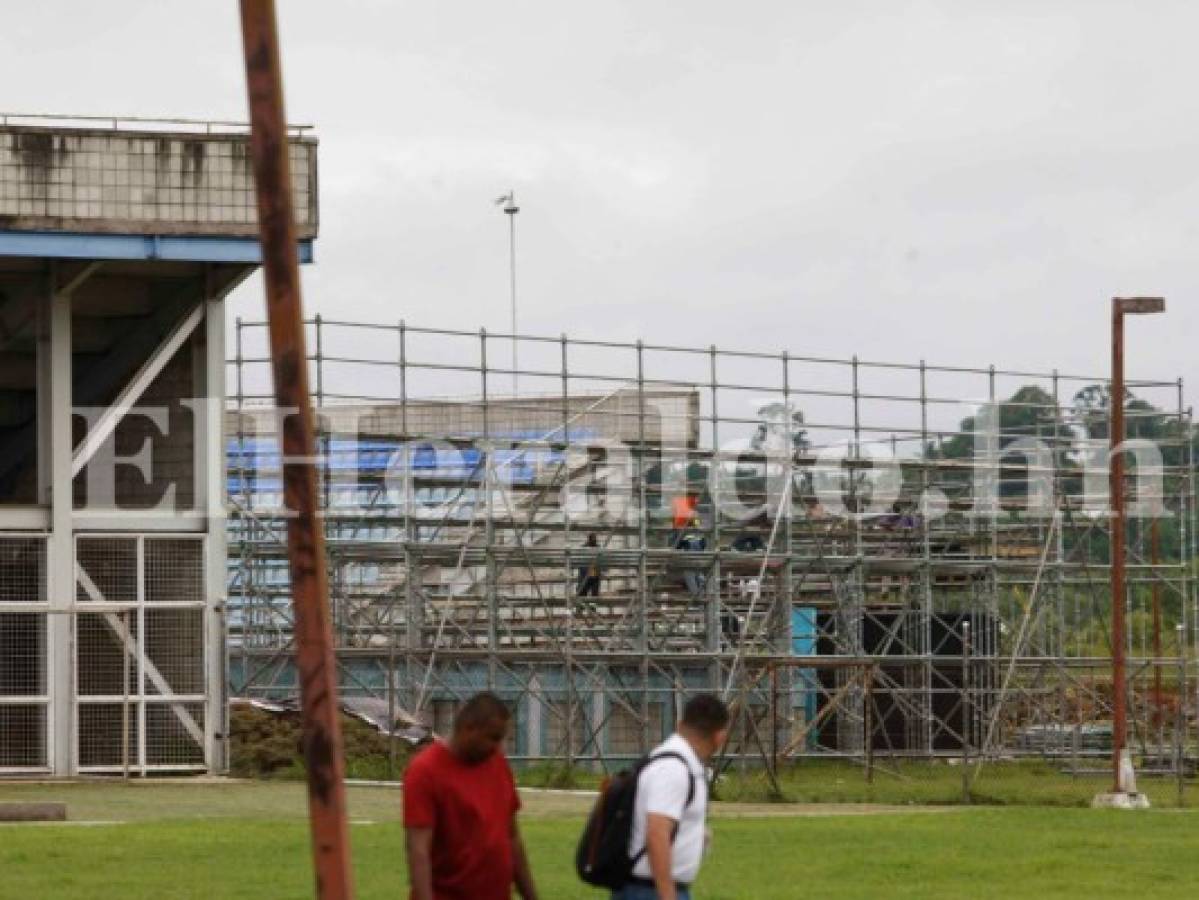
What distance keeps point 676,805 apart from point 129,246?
82.6 ft

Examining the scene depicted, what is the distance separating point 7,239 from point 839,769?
58.7ft

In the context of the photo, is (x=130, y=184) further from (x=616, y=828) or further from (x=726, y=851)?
(x=616, y=828)

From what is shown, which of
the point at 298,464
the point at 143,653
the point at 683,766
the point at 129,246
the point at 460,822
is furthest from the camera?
the point at 143,653

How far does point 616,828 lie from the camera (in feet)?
38.9

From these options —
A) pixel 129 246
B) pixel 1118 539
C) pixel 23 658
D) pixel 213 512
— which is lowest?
pixel 23 658

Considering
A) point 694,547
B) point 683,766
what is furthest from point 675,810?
point 694,547

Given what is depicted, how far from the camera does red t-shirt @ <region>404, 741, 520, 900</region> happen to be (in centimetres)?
1192

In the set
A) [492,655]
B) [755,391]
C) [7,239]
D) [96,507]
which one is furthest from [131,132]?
[755,391]

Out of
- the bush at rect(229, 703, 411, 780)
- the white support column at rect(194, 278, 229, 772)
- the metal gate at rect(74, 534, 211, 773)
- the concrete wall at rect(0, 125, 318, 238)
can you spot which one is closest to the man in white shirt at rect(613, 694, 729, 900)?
the concrete wall at rect(0, 125, 318, 238)

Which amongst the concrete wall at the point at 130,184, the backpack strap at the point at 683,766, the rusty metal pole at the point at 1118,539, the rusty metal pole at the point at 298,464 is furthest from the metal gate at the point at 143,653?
the backpack strap at the point at 683,766

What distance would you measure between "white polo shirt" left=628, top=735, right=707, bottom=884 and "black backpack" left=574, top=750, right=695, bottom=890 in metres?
0.02

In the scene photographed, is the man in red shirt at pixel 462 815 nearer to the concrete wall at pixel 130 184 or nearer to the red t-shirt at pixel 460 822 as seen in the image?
the red t-shirt at pixel 460 822

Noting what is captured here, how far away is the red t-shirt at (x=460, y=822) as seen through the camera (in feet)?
39.1

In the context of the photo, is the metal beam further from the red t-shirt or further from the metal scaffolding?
the red t-shirt
